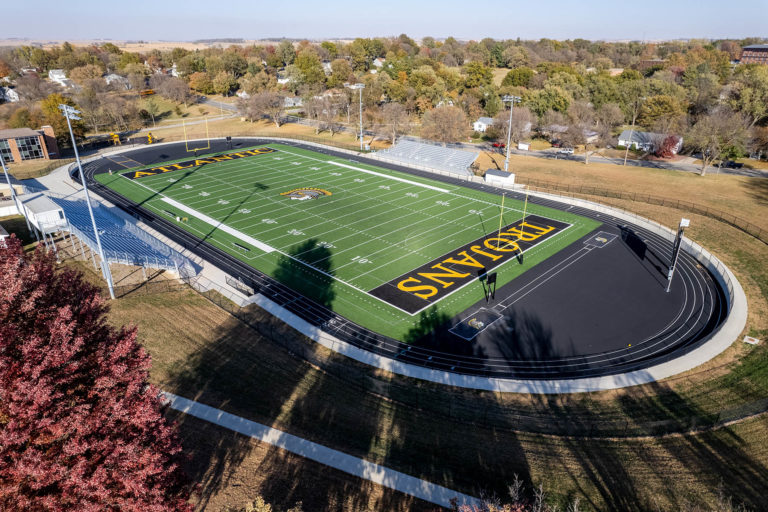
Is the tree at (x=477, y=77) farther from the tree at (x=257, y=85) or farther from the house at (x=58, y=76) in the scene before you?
the house at (x=58, y=76)

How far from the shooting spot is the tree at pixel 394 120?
72.6 m

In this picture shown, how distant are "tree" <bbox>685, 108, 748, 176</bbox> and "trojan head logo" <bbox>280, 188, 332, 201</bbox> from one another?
A: 45.7 m

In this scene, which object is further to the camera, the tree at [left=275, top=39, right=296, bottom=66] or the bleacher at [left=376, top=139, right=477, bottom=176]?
the tree at [left=275, top=39, right=296, bottom=66]

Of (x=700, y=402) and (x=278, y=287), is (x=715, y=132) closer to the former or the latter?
(x=700, y=402)

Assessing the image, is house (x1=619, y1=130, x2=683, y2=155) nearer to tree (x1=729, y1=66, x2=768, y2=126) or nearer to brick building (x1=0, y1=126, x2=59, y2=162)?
tree (x1=729, y1=66, x2=768, y2=126)

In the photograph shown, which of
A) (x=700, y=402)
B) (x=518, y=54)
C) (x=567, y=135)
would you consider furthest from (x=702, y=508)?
(x=518, y=54)

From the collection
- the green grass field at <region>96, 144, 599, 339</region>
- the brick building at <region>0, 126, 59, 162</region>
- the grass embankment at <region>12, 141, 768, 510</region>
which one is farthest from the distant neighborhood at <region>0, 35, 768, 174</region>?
the grass embankment at <region>12, 141, 768, 510</region>

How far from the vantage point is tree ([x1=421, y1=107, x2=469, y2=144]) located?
Answer: 74062mm

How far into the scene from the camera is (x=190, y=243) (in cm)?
3719

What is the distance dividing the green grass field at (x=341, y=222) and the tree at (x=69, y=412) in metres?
15.9

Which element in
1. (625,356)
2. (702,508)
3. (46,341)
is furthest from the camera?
(625,356)

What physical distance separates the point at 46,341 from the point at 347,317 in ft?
58.0

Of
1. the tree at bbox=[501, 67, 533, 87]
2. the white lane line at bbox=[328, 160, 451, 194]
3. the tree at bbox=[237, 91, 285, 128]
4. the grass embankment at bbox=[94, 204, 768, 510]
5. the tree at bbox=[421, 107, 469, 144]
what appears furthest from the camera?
the tree at bbox=[501, 67, 533, 87]

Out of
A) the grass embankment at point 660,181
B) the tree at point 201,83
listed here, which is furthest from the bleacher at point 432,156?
the tree at point 201,83
